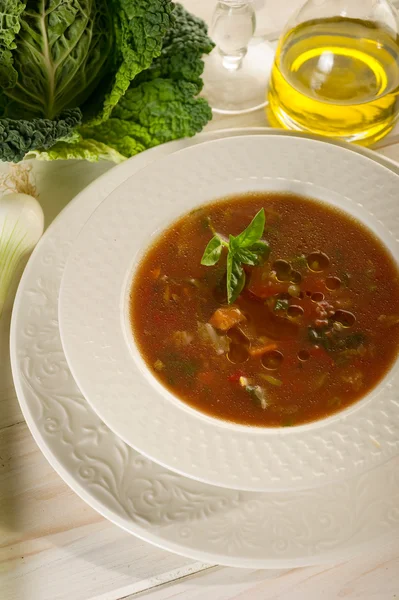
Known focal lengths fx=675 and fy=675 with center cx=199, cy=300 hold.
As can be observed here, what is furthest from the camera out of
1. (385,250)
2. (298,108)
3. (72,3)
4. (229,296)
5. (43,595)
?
(298,108)

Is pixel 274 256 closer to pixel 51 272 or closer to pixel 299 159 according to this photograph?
pixel 299 159

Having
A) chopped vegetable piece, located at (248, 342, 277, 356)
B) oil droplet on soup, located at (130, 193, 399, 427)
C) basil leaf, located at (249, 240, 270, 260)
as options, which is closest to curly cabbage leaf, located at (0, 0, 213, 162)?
oil droplet on soup, located at (130, 193, 399, 427)

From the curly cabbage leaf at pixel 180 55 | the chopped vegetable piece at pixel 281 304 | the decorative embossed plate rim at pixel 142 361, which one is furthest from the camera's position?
the curly cabbage leaf at pixel 180 55

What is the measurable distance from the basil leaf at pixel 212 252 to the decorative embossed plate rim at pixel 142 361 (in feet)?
0.77

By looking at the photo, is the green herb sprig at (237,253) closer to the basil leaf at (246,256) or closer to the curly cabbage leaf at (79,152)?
the basil leaf at (246,256)

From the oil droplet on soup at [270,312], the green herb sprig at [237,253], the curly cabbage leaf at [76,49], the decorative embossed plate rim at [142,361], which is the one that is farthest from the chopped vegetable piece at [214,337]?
the curly cabbage leaf at [76,49]

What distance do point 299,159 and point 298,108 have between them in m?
0.39

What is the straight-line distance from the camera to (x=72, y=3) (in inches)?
94.0

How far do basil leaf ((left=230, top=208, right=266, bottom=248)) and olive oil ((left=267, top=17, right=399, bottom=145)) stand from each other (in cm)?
78

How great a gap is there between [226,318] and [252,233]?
0.28 meters

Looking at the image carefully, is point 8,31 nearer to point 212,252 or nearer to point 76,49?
point 76,49

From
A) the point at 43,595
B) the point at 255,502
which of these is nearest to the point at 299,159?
the point at 255,502

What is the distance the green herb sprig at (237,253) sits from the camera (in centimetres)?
209

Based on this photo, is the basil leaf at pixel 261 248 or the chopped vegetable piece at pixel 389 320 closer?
the chopped vegetable piece at pixel 389 320
